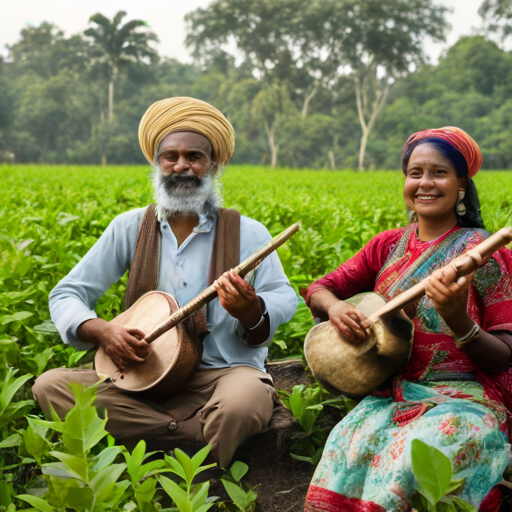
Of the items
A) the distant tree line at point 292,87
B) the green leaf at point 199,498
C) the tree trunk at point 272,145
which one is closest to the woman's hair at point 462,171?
the green leaf at point 199,498

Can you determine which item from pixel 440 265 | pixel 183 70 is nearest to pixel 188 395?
pixel 440 265

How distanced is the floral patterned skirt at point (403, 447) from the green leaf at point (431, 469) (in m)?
0.25

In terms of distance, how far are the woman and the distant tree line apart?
1114 inches

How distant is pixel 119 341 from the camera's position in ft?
8.30

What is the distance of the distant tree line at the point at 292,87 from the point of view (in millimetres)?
38406

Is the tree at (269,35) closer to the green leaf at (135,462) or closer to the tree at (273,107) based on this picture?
the tree at (273,107)

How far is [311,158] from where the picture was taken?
45906 millimetres

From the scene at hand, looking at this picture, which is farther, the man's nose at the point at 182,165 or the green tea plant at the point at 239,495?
the man's nose at the point at 182,165

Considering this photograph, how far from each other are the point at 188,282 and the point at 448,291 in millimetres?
1261

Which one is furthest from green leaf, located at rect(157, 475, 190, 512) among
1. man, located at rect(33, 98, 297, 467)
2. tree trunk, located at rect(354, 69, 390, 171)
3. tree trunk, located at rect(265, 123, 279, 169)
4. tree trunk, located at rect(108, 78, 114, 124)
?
tree trunk, located at rect(108, 78, 114, 124)

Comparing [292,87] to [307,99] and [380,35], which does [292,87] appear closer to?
[307,99]

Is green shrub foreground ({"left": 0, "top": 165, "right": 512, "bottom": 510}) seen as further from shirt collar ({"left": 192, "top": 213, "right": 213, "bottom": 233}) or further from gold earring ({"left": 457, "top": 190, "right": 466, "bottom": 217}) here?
gold earring ({"left": 457, "top": 190, "right": 466, "bottom": 217})

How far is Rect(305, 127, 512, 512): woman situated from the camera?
190cm

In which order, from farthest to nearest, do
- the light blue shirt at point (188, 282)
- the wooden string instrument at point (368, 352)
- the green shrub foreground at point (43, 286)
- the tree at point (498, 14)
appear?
1. the tree at point (498, 14)
2. the light blue shirt at point (188, 282)
3. the green shrub foreground at point (43, 286)
4. the wooden string instrument at point (368, 352)
